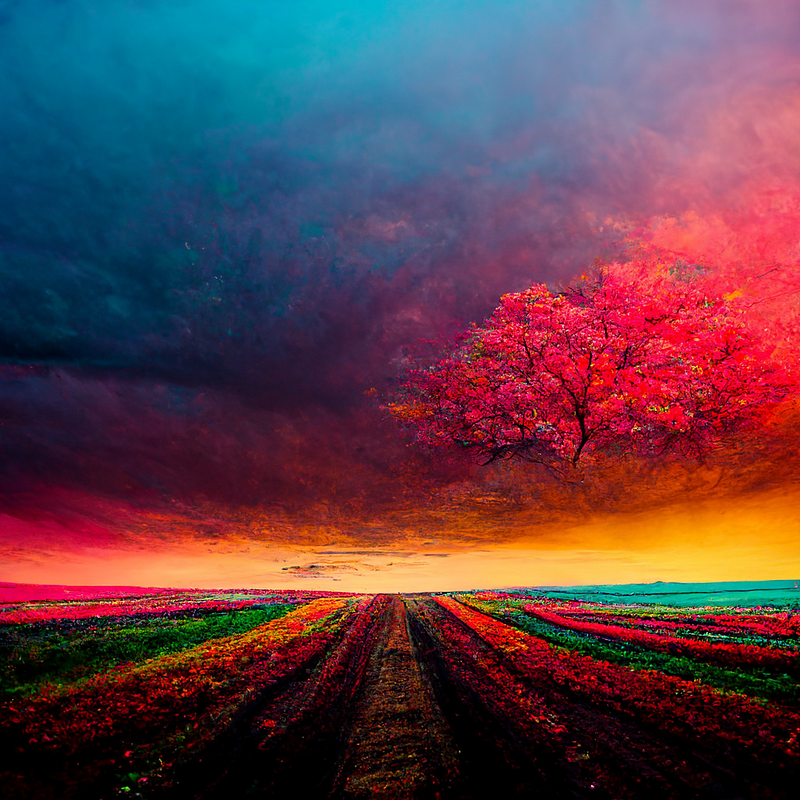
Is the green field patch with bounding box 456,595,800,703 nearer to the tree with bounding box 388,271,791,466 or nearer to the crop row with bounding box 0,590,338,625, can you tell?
the crop row with bounding box 0,590,338,625

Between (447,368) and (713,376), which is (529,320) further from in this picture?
(713,376)

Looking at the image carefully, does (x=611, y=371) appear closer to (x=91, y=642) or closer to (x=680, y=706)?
(x=680, y=706)

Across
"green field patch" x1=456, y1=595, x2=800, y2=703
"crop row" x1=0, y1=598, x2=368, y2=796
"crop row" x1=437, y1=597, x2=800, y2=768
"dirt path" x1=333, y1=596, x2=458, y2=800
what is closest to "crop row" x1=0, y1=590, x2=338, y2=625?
"crop row" x1=0, y1=598, x2=368, y2=796

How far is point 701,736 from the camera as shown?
2.04 meters

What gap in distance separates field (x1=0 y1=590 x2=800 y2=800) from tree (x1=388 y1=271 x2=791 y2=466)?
15.2ft

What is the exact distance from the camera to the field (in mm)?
1731

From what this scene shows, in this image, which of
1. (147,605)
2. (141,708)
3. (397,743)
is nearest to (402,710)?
(397,743)

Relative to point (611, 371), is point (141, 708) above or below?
below

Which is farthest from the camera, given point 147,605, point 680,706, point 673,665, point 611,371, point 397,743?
point 611,371

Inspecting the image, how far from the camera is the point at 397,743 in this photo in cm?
206

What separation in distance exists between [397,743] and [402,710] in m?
0.44

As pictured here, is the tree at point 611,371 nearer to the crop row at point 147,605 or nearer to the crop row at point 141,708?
the crop row at point 147,605

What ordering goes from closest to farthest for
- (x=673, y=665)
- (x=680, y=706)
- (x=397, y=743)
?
(x=397, y=743)
(x=680, y=706)
(x=673, y=665)

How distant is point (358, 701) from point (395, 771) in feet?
3.12
